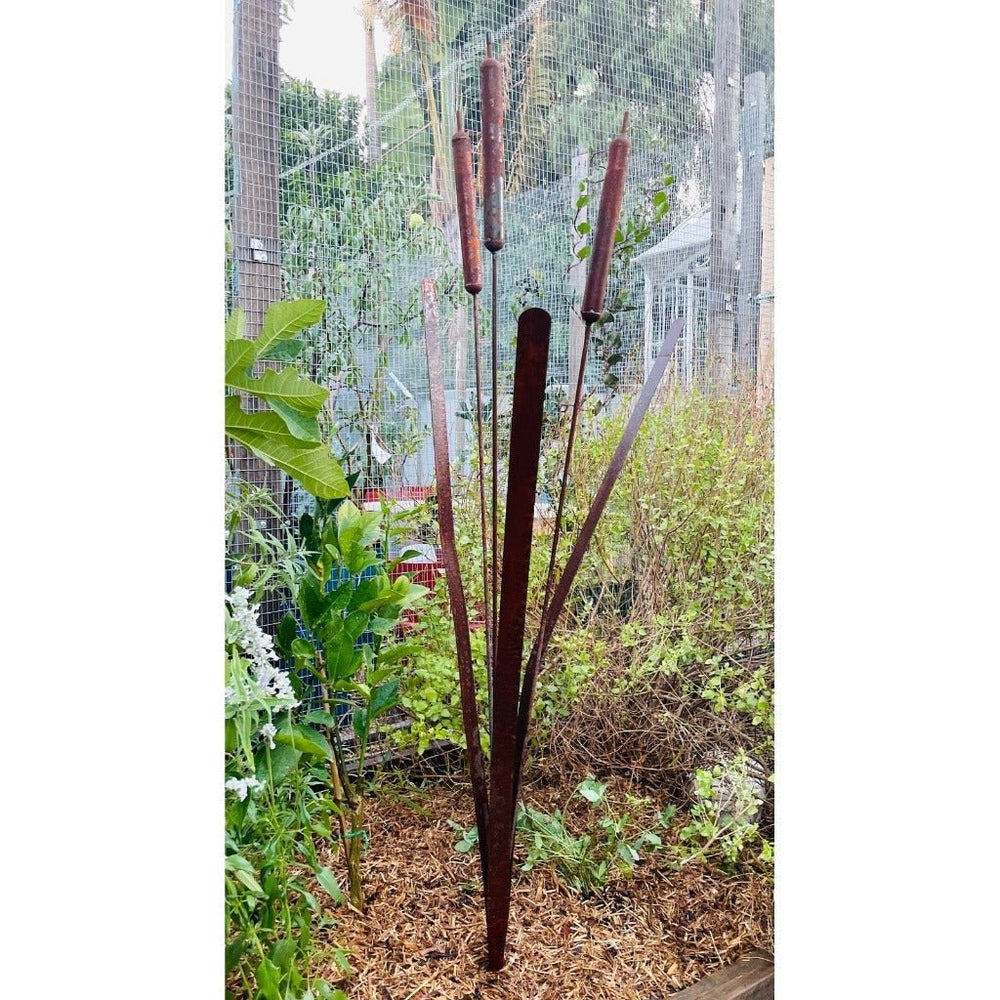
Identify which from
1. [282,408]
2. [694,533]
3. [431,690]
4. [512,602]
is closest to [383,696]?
[431,690]

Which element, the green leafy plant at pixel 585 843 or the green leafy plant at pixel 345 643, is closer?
the green leafy plant at pixel 345 643

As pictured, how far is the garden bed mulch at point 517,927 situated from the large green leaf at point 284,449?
23.0 inches

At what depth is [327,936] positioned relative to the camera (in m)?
1.25

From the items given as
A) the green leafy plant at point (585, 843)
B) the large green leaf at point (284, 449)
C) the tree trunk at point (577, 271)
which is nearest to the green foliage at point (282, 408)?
the large green leaf at point (284, 449)

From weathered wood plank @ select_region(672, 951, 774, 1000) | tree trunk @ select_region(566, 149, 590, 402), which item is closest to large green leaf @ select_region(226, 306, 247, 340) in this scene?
tree trunk @ select_region(566, 149, 590, 402)

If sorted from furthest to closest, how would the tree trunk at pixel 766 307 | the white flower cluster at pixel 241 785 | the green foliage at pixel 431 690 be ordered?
the tree trunk at pixel 766 307 < the green foliage at pixel 431 690 < the white flower cluster at pixel 241 785

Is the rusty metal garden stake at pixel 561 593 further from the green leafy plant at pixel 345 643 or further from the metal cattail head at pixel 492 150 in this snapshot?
the metal cattail head at pixel 492 150

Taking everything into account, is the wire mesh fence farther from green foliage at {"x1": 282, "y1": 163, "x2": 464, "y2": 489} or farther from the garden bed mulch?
the garden bed mulch

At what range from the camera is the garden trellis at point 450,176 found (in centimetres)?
119

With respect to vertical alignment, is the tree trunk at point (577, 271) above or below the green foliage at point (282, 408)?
above

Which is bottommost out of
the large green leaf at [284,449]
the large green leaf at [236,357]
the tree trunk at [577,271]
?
the large green leaf at [284,449]
